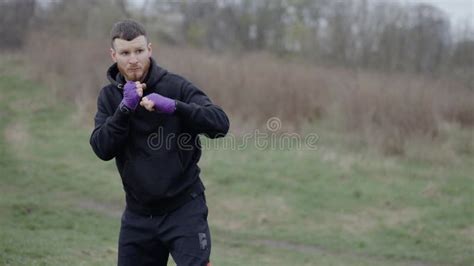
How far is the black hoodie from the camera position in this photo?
11.1 ft

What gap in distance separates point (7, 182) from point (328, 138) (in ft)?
24.6

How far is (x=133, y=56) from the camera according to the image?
3.44m

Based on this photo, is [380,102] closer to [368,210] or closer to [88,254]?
[368,210]

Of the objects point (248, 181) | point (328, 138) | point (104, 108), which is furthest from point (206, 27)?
point (104, 108)

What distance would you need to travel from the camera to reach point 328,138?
14727 millimetres

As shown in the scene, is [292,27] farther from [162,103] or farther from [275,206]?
[162,103]

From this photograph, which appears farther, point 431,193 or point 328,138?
point 328,138

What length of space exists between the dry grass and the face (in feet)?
35.2

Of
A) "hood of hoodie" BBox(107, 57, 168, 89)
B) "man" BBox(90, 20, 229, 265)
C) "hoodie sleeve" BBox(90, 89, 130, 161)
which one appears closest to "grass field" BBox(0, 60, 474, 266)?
"man" BBox(90, 20, 229, 265)

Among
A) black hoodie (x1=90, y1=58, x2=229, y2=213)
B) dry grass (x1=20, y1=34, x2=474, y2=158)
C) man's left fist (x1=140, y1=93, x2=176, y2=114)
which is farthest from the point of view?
dry grass (x1=20, y1=34, x2=474, y2=158)

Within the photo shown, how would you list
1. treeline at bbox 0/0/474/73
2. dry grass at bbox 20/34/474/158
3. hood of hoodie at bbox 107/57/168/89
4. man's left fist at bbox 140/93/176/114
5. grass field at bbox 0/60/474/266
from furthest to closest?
treeline at bbox 0/0/474/73
dry grass at bbox 20/34/474/158
grass field at bbox 0/60/474/266
hood of hoodie at bbox 107/57/168/89
man's left fist at bbox 140/93/176/114

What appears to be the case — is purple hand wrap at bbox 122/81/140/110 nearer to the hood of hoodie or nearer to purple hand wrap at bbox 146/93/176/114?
purple hand wrap at bbox 146/93/176/114

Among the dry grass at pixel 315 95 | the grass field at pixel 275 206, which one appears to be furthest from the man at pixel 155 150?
the dry grass at pixel 315 95

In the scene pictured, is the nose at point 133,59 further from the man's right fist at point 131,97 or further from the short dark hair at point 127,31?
the man's right fist at point 131,97
